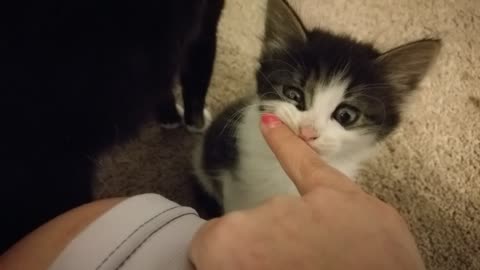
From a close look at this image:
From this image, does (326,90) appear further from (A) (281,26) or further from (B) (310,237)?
(B) (310,237)

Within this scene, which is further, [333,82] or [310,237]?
[333,82]

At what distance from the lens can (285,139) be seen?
0.54 meters

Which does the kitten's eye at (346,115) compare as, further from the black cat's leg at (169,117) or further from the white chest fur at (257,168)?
the black cat's leg at (169,117)

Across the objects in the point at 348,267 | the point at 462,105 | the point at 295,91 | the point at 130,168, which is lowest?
the point at 130,168

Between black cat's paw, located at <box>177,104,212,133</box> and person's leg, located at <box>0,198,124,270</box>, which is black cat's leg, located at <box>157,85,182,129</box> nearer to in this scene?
black cat's paw, located at <box>177,104,212,133</box>

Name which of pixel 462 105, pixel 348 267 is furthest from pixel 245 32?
pixel 348 267

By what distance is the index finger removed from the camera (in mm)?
439

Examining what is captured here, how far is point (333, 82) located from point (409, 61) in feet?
0.41

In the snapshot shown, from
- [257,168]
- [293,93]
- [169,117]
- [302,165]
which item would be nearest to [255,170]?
[257,168]

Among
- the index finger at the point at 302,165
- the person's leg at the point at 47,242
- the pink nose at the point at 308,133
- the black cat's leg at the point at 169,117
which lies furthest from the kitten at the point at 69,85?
the black cat's leg at the point at 169,117

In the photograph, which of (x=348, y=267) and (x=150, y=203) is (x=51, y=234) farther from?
(x=348, y=267)

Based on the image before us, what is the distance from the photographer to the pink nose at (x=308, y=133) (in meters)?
0.74

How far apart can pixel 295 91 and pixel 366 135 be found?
0.45ft

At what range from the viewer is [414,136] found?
45.4 inches
